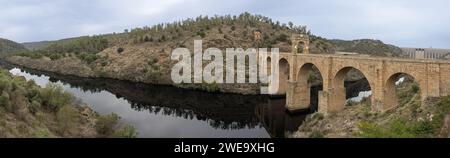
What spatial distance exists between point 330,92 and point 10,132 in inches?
1068

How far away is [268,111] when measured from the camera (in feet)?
156

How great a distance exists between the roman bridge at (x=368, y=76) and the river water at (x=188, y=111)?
3664 millimetres

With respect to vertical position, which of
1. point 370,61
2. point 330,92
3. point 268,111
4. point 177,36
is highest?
point 177,36

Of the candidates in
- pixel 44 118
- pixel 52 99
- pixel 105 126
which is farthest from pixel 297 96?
pixel 44 118

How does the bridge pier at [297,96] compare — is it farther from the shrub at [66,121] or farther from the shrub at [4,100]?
the shrub at [4,100]

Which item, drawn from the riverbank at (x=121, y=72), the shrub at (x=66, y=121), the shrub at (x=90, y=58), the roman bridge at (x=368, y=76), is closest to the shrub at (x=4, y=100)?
the shrub at (x=66, y=121)

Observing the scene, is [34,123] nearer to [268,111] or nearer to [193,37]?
[268,111]

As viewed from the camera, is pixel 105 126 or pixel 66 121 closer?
pixel 66 121

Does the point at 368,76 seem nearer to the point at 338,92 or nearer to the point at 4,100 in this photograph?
the point at 338,92

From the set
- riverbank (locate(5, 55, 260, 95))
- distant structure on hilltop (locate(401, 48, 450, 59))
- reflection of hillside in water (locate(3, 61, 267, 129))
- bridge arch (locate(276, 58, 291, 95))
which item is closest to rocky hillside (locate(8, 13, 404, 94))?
riverbank (locate(5, 55, 260, 95))

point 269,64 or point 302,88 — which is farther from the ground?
point 269,64

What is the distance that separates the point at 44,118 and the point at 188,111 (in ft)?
83.2

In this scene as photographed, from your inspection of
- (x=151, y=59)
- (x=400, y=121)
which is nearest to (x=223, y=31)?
(x=151, y=59)

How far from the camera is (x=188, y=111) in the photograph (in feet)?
160
